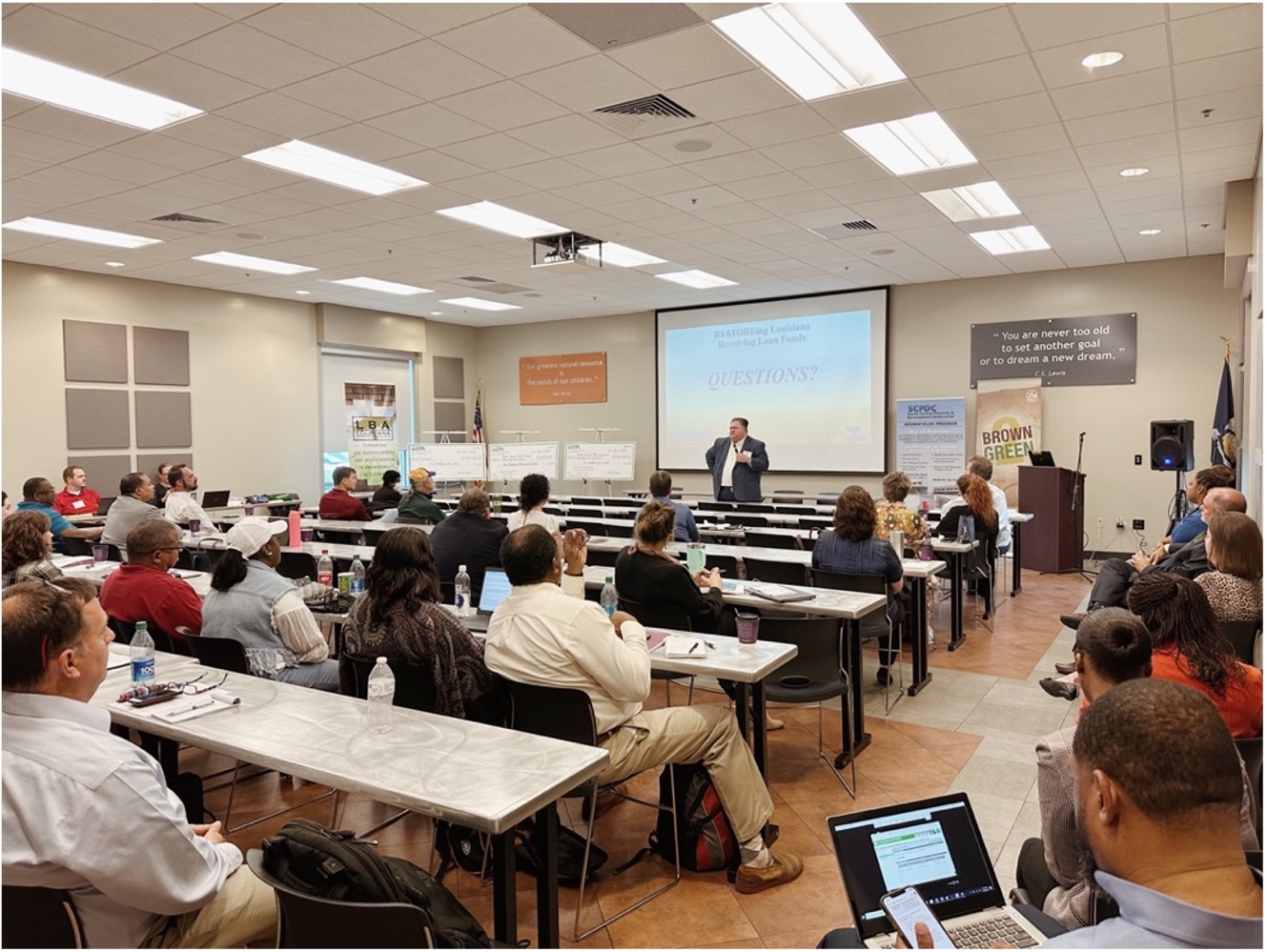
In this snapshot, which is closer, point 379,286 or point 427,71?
point 427,71

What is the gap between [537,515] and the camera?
5.80 m

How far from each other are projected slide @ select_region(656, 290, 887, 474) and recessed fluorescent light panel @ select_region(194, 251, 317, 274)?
558 centimetres

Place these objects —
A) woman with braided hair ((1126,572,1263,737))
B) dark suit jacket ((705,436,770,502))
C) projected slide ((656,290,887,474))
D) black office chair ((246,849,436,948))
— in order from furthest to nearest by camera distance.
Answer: projected slide ((656,290,887,474)) < dark suit jacket ((705,436,770,502)) < woman with braided hair ((1126,572,1263,737)) < black office chair ((246,849,436,948))

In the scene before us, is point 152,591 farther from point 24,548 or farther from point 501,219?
Answer: point 501,219

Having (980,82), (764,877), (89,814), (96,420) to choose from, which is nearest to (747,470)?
(980,82)

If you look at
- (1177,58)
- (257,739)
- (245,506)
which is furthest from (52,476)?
(1177,58)

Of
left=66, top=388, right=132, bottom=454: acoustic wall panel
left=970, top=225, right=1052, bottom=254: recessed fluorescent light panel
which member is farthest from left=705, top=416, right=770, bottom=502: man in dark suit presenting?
left=66, top=388, right=132, bottom=454: acoustic wall panel

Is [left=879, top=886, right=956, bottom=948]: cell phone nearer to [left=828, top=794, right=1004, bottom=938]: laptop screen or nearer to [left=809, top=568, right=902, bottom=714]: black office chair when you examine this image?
[left=828, top=794, right=1004, bottom=938]: laptop screen

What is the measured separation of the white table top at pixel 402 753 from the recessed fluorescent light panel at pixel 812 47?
335 centimetres

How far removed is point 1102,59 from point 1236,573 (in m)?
2.70

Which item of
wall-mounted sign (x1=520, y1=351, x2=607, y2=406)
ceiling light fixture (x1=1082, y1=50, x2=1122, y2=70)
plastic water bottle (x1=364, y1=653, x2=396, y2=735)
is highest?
ceiling light fixture (x1=1082, y1=50, x2=1122, y2=70)

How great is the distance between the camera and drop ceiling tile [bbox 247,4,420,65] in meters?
3.74

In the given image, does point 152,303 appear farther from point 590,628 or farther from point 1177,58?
point 1177,58

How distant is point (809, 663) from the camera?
12.2 feet
